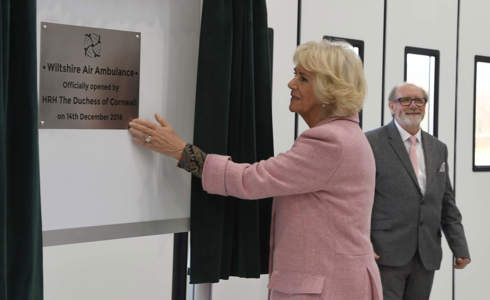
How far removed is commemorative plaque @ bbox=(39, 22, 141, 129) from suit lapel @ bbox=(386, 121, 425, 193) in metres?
1.58

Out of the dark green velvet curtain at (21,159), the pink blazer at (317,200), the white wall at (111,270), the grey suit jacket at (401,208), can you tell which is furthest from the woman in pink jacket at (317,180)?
the grey suit jacket at (401,208)

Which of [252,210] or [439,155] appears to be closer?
[252,210]

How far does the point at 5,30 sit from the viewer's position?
1641mm

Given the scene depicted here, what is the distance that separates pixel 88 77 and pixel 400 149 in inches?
69.8

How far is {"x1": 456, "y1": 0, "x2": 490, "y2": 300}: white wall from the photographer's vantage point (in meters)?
4.55

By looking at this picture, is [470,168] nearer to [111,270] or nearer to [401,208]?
[401,208]

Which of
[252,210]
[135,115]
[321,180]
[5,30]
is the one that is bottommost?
[252,210]

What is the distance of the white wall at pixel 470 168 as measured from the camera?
4547mm

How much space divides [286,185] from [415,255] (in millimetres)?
1467

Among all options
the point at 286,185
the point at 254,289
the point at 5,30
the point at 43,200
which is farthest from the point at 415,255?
the point at 5,30

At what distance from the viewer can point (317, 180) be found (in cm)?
195

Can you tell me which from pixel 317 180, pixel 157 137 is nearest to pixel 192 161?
pixel 157 137

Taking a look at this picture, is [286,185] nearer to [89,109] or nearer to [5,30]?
[89,109]

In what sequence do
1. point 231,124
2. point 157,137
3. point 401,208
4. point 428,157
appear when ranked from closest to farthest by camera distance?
point 157,137 < point 231,124 < point 401,208 < point 428,157
